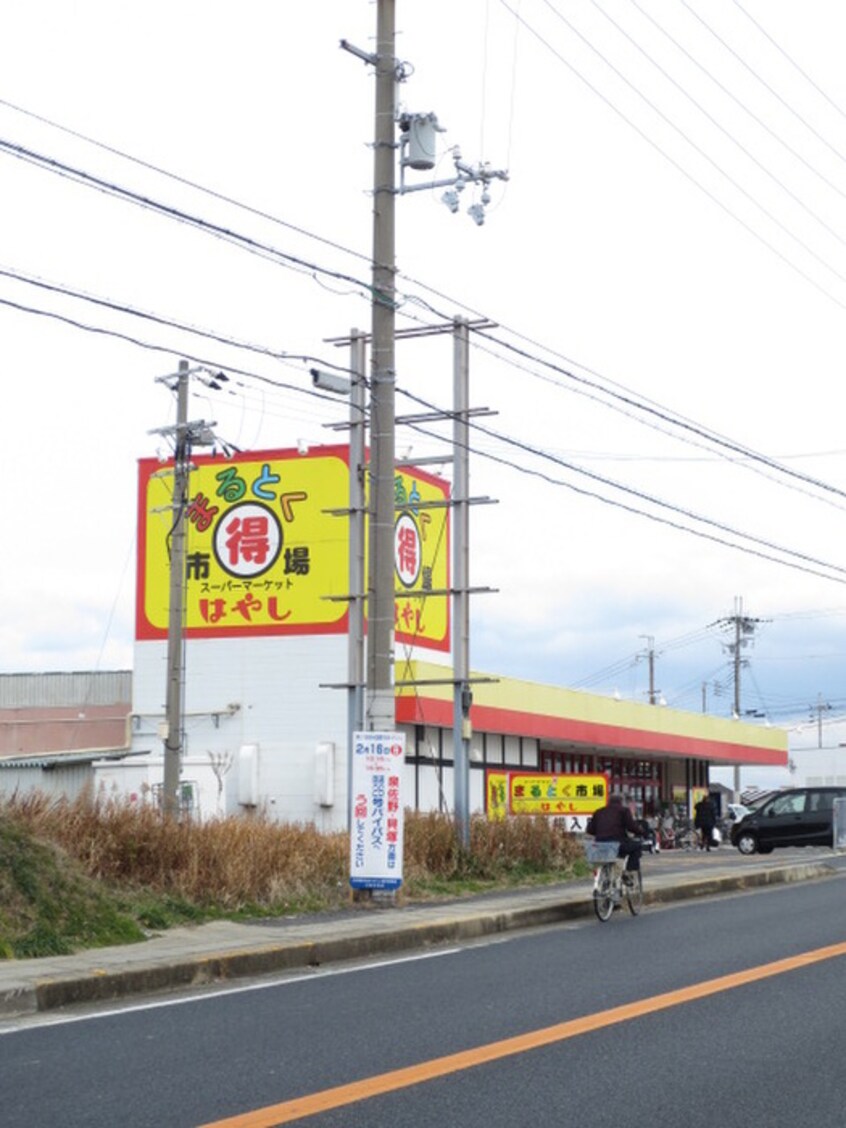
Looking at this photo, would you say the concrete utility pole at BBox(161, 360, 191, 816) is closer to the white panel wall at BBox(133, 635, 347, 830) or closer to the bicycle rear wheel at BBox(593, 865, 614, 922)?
the white panel wall at BBox(133, 635, 347, 830)

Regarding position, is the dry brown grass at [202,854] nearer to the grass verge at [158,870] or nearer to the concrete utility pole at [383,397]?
the grass verge at [158,870]

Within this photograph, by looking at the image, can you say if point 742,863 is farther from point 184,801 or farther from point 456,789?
point 184,801

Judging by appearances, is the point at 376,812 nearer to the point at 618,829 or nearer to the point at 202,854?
the point at 202,854

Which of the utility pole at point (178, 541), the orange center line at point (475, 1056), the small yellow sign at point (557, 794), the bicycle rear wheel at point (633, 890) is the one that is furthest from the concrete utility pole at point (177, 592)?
the orange center line at point (475, 1056)

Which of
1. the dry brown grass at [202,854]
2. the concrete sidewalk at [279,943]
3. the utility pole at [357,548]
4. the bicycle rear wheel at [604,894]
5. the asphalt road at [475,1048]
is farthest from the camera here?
the utility pole at [357,548]

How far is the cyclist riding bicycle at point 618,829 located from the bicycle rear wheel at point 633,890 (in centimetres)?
8

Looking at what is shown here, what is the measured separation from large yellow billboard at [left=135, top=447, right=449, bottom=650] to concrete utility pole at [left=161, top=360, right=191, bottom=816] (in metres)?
6.30

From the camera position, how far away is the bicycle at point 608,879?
17625 millimetres

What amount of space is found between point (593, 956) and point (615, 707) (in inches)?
1159

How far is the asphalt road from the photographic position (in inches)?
295

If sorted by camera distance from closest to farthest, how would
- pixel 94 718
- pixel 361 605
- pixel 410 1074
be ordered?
pixel 410 1074 → pixel 361 605 → pixel 94 718

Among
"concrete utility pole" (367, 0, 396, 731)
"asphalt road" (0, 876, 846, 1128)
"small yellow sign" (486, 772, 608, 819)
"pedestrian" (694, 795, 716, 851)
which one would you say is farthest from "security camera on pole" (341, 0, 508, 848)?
"pedestrian" (694, 795, 716, 851)

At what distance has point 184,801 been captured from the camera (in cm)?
3425

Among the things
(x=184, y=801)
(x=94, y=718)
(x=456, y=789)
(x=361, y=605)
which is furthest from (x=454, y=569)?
(x=94, y=718)
